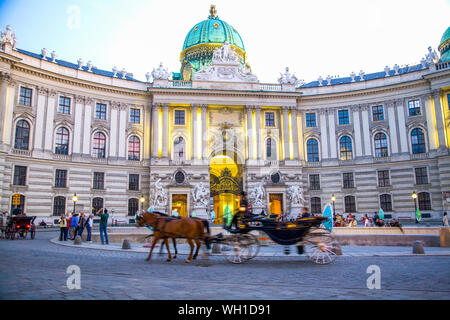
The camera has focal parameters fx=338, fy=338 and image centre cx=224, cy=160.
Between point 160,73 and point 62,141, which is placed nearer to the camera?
point 62,141

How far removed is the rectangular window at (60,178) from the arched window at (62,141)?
234 cm

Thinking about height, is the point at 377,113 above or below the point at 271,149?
above

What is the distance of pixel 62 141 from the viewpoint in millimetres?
39000

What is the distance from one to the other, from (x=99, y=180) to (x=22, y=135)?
939 cm

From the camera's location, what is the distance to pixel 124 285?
706 cm

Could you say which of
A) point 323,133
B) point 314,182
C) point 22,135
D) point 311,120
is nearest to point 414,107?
point 323,133

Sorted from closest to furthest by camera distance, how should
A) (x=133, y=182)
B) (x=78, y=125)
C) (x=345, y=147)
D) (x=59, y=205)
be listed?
(x=59, y=205) < (x=78, y=125) < (x=133, y=182) < (x=345, y=147)

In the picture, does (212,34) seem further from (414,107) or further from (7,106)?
(7,106)

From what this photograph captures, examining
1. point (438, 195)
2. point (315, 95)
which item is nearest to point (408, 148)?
point (438, 195)

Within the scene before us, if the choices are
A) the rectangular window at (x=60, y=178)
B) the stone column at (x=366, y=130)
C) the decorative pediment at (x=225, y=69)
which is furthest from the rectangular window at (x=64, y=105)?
the stone column at (x=366, y=130)

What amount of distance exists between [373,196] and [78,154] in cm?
3614

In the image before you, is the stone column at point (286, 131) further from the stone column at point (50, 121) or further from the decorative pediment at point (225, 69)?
the stone column at point (50, 121)

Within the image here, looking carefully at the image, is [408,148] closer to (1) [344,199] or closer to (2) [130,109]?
(1) [344,199]

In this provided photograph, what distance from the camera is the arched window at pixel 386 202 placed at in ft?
136
